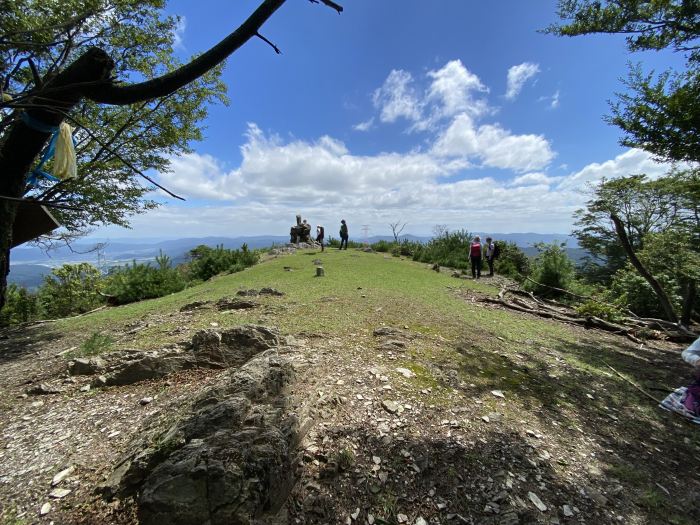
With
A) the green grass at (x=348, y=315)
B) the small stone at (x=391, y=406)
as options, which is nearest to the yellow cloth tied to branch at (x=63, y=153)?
the green grass at (x=348, y=315)

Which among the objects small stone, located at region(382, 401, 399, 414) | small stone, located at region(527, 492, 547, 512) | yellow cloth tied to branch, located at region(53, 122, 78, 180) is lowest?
small stone, located at region(527, 492, 547, 512)

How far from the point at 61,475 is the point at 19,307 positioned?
11.4 meters

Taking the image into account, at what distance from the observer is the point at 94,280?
34.9ft

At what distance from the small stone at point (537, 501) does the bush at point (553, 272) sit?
10053 mm

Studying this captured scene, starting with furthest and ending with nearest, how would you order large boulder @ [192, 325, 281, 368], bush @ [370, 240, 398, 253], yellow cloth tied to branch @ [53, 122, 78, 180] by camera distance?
bush @ [370, 240, 398, 253], large boulder @ [192, 325, 281, 368], yellow cloth tied to branch @ [53, 122, 78, 180]

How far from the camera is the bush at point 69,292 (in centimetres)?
1002

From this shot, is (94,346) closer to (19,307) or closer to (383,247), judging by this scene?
(19,307)

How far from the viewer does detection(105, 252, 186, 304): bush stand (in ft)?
34.0

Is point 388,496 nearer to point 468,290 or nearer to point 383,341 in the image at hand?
point 383,341

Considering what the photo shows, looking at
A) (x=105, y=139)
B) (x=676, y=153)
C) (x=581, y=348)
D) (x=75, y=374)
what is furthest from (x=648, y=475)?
(x=105, y=139)

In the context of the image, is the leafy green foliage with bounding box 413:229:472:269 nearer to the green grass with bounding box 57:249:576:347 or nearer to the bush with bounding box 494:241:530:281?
the bush with bounding box 494:241:530:281

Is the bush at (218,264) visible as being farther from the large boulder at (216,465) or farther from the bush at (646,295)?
the bush at (646,295)

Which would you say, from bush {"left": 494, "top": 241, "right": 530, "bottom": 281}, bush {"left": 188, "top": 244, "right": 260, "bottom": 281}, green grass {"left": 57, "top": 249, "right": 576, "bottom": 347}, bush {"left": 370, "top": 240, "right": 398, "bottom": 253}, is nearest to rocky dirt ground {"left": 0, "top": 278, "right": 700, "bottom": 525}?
green grass {"left": 57, "top": 249, "right": 576, "bottom": 347}

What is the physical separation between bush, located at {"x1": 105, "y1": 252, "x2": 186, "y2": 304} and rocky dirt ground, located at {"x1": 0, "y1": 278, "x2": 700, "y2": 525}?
20.8 feet
